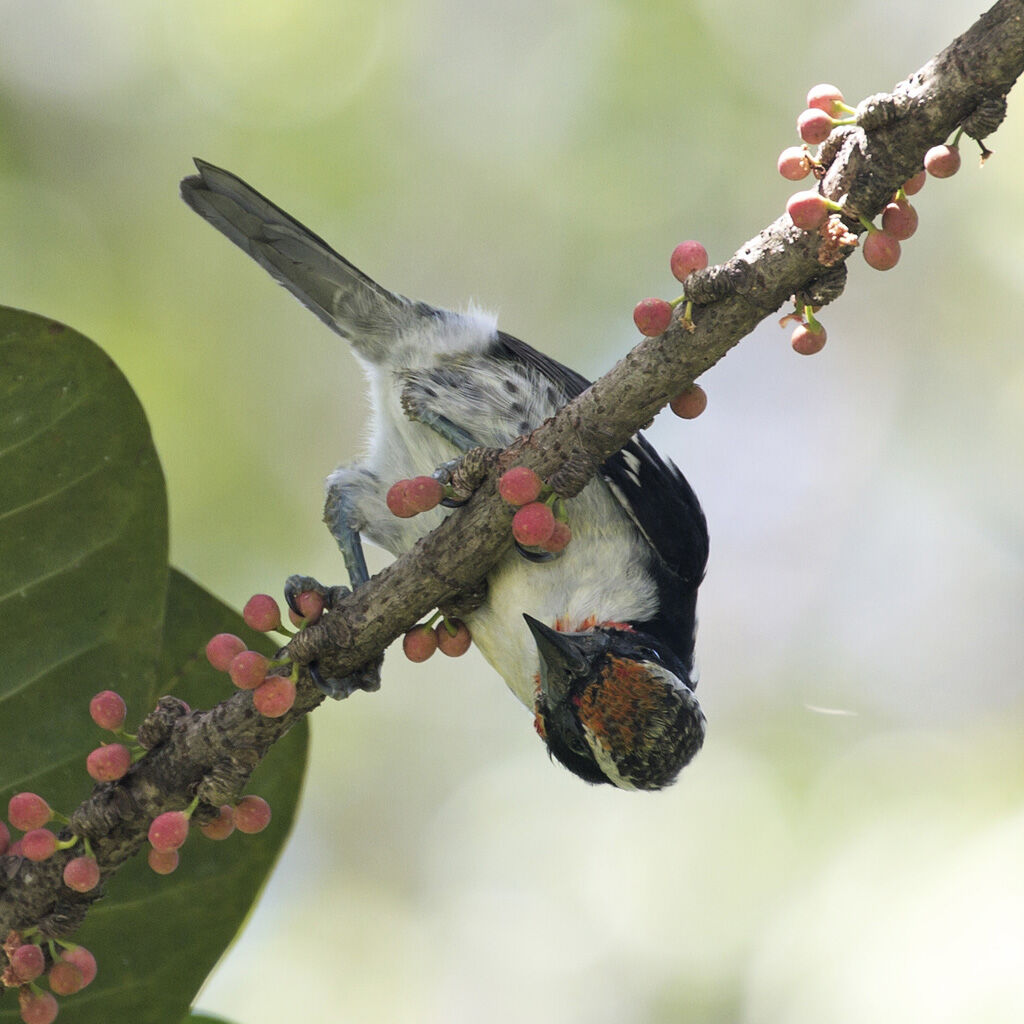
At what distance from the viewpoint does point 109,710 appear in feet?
7.90

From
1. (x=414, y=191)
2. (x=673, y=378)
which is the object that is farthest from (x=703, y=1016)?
(x=673, y=378)

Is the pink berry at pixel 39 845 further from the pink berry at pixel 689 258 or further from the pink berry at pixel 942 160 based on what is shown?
the pink berry at pixel 942 160

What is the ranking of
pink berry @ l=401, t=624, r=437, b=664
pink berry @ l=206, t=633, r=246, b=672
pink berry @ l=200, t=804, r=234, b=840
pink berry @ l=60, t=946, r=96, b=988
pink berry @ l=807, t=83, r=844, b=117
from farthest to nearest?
pink berry @ l=401, t=624, r=437, b=664 < pink berry @ l=206, t=633, r=246, b=672 < pink berry @ l=200, t=804, r=234, b=840 < pink berry @ l=60, t=946, r=96, b=988 < pink berry @ l=807, t=83, r=844, b=117

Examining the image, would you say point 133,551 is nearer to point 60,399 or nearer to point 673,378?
point 60,399

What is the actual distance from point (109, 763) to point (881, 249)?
1727mm

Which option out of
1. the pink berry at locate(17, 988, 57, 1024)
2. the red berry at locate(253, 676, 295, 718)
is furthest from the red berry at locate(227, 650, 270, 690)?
the pink berry at locate(17, 988, 57, 1024)

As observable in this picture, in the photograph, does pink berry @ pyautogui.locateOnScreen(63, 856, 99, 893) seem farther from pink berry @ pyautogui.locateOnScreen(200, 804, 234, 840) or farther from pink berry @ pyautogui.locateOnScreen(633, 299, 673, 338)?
pink berry @ pyautogui.locateOnScreen(633, 299, 673, 338)

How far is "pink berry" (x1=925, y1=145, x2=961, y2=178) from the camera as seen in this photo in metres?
1.99

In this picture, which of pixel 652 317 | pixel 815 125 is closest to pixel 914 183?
pixel 815 125

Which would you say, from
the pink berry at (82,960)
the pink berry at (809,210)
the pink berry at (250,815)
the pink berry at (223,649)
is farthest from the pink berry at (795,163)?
the pink berry at (82,960)

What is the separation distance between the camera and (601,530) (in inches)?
154

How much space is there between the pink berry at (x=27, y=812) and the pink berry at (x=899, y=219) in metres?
1.91

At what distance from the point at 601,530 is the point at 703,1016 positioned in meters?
4.21

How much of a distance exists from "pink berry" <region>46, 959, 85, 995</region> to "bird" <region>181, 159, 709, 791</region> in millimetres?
1462
